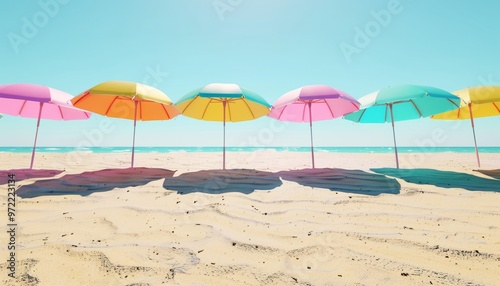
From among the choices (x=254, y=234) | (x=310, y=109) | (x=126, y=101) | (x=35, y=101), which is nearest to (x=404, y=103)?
(x=310, y=109)

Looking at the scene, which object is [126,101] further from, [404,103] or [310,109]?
[404,103]

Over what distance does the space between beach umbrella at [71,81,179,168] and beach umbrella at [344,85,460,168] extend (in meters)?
4.73

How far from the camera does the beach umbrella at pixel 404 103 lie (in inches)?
175

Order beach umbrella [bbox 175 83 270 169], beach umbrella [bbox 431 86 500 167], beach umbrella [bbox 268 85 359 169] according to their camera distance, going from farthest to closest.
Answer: beach umbrella [bbox 175 83 270 169]
beach umbrella [bbox 268 85 359 169]
beach umbrella [bbox 431 86 500 167]

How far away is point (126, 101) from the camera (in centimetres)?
623

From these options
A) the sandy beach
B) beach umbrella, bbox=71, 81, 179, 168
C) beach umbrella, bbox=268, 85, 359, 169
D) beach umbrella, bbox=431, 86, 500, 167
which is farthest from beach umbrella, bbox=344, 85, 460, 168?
beach umbrella, bbox=71, 81, 179, 168

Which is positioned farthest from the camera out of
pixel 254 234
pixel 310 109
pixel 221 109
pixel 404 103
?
pixel 221 109

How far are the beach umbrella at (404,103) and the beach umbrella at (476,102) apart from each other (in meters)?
0.32

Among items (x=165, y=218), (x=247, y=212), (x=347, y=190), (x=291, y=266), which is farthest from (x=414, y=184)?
(x=165, y=218)

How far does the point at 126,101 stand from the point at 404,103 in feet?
25.8

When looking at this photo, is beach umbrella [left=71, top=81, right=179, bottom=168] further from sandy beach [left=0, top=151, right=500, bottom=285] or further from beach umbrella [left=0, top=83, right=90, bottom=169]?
sandy beach [left=0, top=151, right=500, bottom=285]

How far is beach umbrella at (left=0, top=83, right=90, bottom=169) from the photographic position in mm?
4305

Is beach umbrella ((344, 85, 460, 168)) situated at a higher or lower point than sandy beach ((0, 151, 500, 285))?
higher

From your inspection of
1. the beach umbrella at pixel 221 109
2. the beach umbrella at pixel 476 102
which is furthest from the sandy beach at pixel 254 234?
the beach umbrella at pixel 221 109
